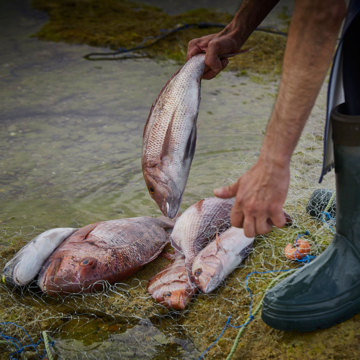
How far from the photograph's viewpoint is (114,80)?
26.8 ft

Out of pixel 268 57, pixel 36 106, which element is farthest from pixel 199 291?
pixel 268 57

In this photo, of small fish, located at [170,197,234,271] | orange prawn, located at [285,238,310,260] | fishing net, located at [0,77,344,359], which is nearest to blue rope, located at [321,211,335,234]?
fishing net, located at [0,77,344,359]

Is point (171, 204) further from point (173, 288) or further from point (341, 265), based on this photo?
Result: point (341, 265)

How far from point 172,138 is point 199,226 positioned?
0.80 metres

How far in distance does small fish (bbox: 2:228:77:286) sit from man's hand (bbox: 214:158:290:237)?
166cm

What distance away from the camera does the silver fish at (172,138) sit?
2.94 meters

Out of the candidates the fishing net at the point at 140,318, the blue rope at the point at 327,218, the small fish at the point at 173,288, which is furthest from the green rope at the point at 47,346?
the blue rope at the point at 327,218

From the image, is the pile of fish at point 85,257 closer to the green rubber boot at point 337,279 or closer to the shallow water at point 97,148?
the shallow water at point 97,148

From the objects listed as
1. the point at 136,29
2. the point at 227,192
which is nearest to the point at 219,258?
the point at 227,192

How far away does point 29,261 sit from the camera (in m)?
3.23

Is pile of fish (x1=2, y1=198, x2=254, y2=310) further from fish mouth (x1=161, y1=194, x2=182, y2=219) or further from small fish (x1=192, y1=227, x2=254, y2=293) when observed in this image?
fish mouth (x1=161, y1=194, x2=182, y2=219)

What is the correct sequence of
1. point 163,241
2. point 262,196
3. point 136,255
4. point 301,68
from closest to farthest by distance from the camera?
point 301,68
point 262,196
point 136,255
point 163,241

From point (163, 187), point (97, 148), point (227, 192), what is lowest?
point (97, 148)

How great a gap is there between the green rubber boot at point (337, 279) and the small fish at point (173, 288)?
0.64m
